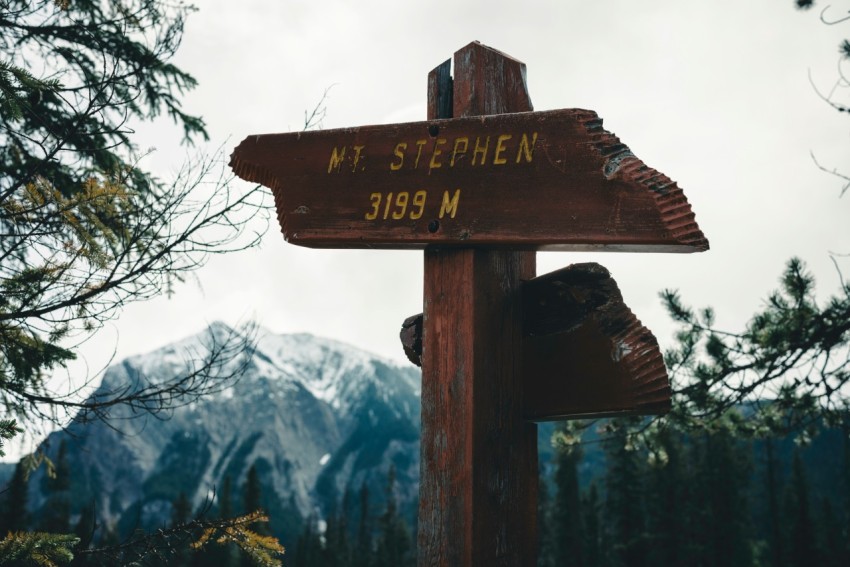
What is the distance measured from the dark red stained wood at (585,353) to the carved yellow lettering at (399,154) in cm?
50

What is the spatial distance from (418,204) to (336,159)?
307 mm

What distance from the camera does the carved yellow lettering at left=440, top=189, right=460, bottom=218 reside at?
1.80 m

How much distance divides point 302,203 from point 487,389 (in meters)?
0.77

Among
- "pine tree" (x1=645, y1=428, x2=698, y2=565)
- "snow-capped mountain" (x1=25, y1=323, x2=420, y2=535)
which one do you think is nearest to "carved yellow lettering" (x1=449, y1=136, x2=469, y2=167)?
"pine tree" (x1=645, y1=428, x2=698, y2=565)

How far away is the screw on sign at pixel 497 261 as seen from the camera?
167 cm

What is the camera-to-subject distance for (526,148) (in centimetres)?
178

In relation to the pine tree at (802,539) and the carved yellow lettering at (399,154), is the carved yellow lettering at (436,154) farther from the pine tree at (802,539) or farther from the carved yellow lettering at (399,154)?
the pine tree at (802,539)

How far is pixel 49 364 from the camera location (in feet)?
13.6

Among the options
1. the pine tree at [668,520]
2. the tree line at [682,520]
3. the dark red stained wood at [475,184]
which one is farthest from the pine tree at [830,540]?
the dark red stained wood at [475,184]

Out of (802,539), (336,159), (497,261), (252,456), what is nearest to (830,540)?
(802,539)

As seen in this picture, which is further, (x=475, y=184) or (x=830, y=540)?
(x=830, y=540)

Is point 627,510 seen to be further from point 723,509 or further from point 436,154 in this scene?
point 436,154

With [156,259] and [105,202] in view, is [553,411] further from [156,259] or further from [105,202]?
[105,202]

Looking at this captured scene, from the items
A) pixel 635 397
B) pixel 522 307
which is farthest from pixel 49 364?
pixel 635 397
